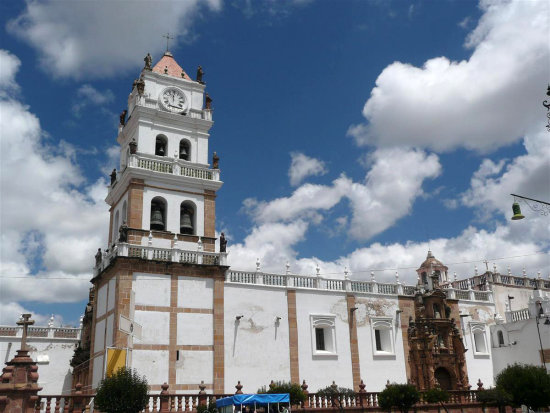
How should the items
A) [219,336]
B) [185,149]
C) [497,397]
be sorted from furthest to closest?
[185,149]
[219,336]
[497,397]

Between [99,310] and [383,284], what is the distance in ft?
57.0

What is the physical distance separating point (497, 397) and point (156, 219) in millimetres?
20128

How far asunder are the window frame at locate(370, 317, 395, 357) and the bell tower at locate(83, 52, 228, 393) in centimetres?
1012

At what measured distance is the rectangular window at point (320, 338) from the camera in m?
31.6

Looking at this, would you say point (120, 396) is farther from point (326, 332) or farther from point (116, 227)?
point (326, 332)

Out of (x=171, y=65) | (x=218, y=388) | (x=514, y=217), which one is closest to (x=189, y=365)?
(x=218, y=388)

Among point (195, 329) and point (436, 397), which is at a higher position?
point (195, 329)

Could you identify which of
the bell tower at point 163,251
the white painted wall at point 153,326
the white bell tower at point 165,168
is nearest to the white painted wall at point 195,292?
the bell tower at point 163,251

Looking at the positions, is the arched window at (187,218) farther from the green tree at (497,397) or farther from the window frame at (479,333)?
the window frame at (479,333)

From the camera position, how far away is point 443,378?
34531mm

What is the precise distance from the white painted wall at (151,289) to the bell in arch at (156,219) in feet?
11.3

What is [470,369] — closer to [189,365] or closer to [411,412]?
[411,412]

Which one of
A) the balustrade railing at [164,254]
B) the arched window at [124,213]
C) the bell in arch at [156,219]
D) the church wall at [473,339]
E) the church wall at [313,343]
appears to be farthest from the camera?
the church wall at [473,339]

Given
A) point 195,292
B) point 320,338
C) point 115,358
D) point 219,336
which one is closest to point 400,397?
point 320,338
